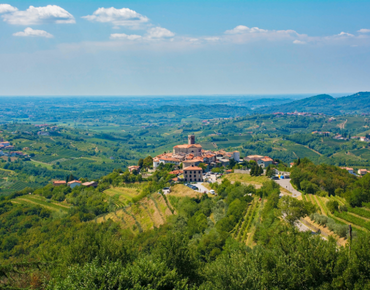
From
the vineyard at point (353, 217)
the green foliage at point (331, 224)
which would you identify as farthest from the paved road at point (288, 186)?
the green foliage at point (331, 224)

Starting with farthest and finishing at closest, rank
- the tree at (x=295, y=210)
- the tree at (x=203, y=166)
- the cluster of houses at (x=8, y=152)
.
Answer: the cluster of houses at (x=8, y=152)
the tree at (x=203, y=166)
the tree at (x=295, y=210)

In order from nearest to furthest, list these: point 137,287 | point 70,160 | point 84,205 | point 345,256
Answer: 1. point 137,287
2. point 345,256
3. point 84,205
4. point 70,160

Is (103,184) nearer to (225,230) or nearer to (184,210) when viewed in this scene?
(184,210)

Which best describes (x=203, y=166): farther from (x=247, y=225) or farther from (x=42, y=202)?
(x=42, y=202)

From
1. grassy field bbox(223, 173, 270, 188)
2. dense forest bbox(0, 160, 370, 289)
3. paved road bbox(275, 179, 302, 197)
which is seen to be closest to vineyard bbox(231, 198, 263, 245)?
dense forest bbox(0, 160, 370, 289)

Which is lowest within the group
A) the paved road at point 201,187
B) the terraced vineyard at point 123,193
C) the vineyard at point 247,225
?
the terraced vineyard at point 123,193

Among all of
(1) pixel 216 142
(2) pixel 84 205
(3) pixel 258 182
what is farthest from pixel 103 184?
(1) pixel 216 142

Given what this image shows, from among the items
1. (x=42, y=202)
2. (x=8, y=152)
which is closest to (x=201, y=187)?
(x=42, y=202)

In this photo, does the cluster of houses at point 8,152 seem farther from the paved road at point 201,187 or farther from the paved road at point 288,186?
the paved road at point 288,186
